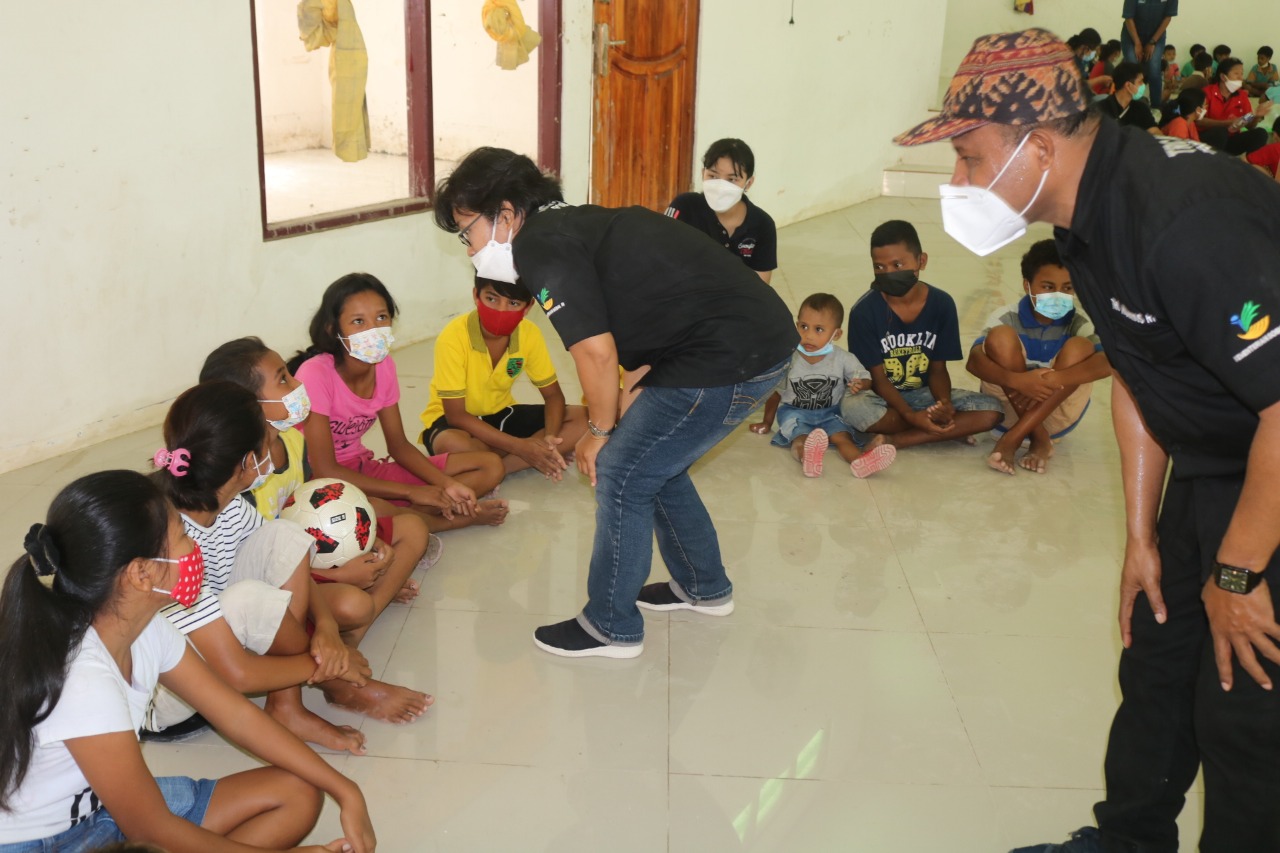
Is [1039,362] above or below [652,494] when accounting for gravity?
below

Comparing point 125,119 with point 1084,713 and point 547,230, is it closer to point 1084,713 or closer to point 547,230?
point 547,230

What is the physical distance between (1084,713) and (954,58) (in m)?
10.5

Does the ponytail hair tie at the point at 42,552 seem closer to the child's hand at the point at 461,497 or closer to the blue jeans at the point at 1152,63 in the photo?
the child's hand at the point at 461,497

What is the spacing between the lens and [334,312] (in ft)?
10.1

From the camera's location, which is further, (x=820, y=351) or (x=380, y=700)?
(x=820, y=351)

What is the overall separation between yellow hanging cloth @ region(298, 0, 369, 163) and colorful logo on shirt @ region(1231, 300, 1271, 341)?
431 cm

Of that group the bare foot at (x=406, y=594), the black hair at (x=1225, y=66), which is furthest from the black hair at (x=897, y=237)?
the black hair at (x=1225, y=66)

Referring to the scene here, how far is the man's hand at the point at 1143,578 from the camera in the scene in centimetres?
179

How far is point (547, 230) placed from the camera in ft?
7.59

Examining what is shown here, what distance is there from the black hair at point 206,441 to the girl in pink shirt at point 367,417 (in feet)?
2.63

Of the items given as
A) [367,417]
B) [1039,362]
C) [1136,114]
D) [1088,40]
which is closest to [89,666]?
[367,417]

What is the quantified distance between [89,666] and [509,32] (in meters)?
4.46

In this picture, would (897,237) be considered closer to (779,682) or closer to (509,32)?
(779,682)

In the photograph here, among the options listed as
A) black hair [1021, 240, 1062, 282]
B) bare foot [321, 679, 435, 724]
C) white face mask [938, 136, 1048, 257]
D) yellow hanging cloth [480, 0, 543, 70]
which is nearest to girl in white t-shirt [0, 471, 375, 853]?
bare foot [321, 679, 435, 724]
